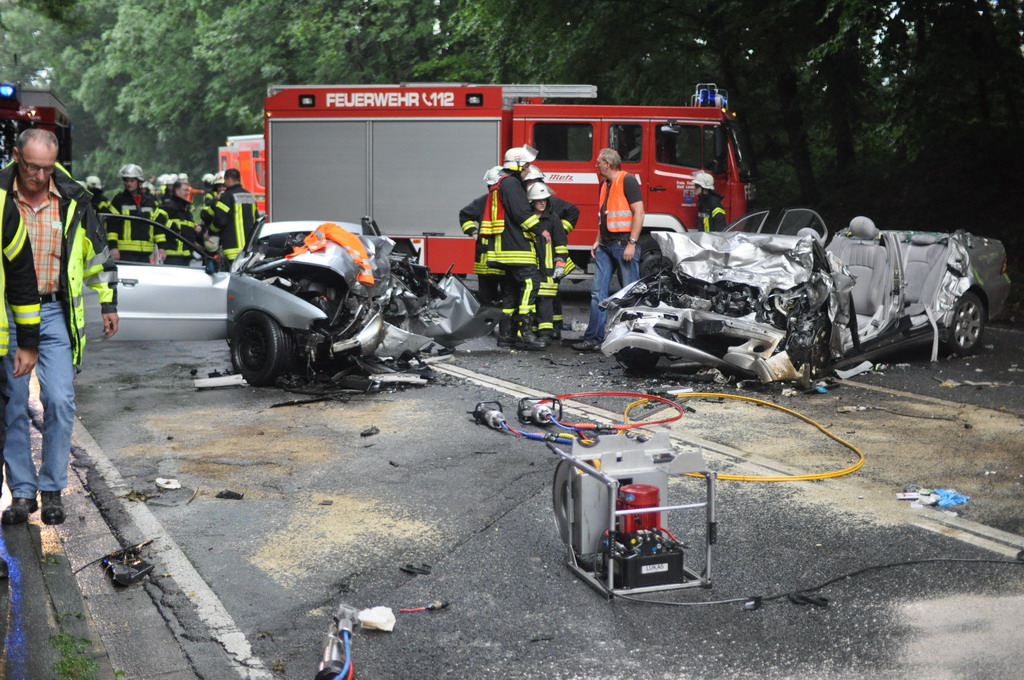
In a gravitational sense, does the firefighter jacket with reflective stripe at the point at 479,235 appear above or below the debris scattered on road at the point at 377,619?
above

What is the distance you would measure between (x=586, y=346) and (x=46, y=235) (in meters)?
6.58

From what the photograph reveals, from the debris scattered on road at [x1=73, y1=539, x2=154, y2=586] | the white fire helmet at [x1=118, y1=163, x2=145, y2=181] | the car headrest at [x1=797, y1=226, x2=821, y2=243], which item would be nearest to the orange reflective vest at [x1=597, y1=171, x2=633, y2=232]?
the car headrest at [x1=797, y1=226, x2=821, y2=243]

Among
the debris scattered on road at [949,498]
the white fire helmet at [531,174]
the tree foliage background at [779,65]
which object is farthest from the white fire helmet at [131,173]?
the debris scattered on road at [949,498]

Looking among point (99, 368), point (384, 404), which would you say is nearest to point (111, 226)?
point (99, 368)

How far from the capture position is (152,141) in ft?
151

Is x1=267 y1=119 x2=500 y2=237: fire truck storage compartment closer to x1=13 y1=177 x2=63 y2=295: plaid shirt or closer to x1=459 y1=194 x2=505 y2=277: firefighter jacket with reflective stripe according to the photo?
x1=459 y1=194 x2=505 y2=277: firefighter jacket with reflective stripe

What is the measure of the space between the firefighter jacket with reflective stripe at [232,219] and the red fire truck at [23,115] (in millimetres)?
1713

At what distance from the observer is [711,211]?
13883 millimetres

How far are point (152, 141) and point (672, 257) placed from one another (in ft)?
134

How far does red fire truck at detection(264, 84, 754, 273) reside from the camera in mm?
14688

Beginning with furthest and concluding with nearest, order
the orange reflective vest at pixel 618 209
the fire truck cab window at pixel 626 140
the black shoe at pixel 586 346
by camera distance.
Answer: the fire truck cab window at pixel 626 140 < the orange reflective vest at pixel 618 209 < the black shoe at pixel 586 346

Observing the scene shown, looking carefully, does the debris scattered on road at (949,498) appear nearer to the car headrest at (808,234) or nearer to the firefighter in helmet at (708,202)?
the car headrest at (808,234)

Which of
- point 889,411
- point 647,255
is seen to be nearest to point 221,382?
point 889,411

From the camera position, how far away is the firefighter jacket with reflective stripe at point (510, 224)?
1123 centimetres
